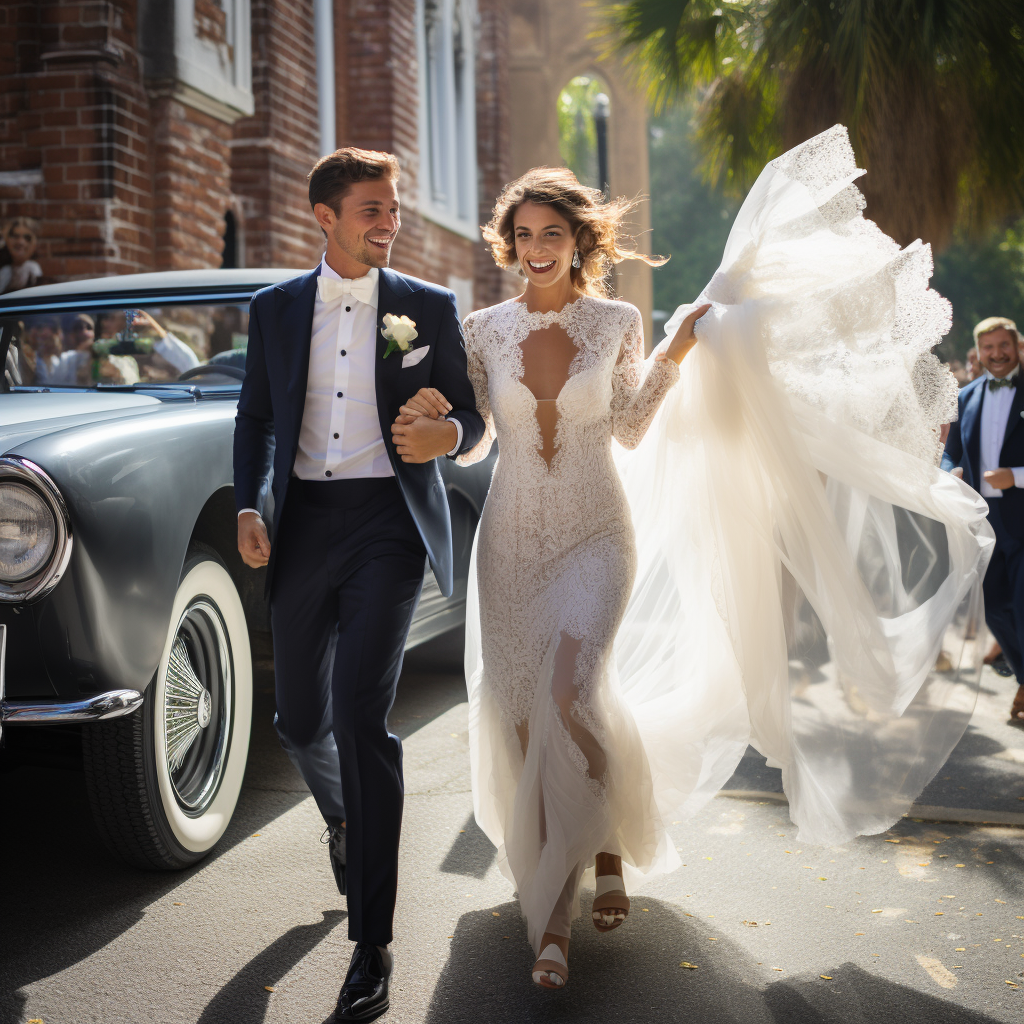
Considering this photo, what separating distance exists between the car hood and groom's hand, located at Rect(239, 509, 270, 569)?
1.96 feet

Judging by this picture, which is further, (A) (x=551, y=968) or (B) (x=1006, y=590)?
(B) (x=1006, y=590)

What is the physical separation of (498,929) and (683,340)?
1.67m

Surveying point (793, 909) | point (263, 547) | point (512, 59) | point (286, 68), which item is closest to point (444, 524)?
point (263, 547)

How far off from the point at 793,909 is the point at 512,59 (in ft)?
83.6

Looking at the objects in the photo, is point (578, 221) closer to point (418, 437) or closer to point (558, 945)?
point (418, 437)

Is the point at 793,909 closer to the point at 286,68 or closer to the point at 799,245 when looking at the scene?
the point at 799,245

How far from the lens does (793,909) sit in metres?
3.11

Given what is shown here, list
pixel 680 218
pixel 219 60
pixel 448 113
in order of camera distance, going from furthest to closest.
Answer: pixel 680 218
pixel 448 113
pixel 219 60

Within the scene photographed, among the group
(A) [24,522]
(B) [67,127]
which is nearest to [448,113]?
(B) [67,127]

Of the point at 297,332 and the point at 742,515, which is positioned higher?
the point at 297,332

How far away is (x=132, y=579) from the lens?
290 centimetres

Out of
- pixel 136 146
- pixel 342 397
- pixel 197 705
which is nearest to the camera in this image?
pixel 342 397

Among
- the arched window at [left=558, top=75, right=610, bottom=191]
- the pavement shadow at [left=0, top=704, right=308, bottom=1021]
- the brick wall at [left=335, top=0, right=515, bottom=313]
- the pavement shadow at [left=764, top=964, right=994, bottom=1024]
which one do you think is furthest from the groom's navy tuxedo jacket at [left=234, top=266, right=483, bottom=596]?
the arched window at [left=558, top=75, right=610, bottom=191]

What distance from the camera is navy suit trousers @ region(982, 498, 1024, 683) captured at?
527 cm
